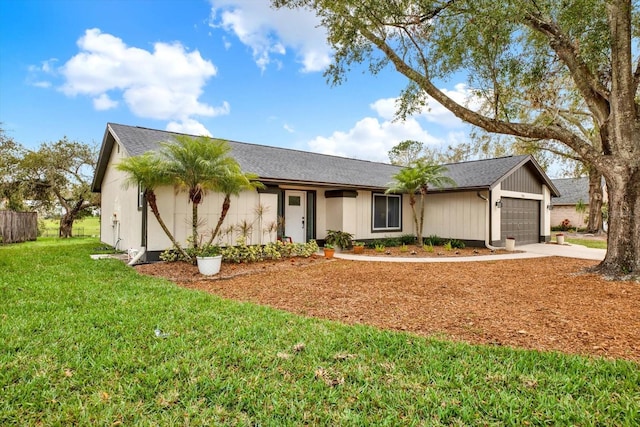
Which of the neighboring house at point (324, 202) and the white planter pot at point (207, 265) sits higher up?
the neighboring house at point (324, 202)

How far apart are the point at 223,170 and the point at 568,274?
8523 millimetres

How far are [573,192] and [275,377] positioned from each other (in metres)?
31.5

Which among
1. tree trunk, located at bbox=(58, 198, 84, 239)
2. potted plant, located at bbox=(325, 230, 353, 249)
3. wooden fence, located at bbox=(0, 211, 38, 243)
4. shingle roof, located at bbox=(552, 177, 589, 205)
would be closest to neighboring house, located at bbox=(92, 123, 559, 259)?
potted plant, located at bbox=(325, 230, 353, 249)

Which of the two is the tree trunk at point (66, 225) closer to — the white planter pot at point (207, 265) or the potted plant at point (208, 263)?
the potted plant at point (208, 263)

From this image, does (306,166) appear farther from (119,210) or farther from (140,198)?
(119,210)

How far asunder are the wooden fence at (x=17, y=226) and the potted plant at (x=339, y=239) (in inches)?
585

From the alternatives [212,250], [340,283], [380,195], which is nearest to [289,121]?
[380,195]

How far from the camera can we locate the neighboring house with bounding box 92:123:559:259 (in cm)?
979

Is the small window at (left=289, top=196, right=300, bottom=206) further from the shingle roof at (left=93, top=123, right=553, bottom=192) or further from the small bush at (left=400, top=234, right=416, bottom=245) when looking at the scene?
the small bush at (left=400, top=234, right=416, bottom=245)

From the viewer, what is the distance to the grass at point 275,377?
2299 millimetres

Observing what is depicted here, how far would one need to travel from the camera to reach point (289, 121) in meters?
18.2

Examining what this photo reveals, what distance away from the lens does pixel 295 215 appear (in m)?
12.3

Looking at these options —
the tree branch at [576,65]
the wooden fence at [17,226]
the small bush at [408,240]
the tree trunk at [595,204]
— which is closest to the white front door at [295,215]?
the small bush at [408,240]

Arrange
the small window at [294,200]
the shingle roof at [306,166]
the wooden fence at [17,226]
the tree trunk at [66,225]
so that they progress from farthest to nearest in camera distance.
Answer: the tree trunk at [66,225]
the wooden fence at [17,226]
the small window at [294,200]
the shingle roof at [306,166]
